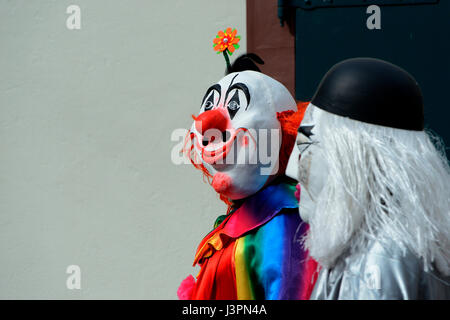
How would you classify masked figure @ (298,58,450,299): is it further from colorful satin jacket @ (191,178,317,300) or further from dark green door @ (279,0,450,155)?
dark green door @ (279,0,450,155)

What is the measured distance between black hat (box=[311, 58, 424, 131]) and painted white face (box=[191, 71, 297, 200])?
51 cm

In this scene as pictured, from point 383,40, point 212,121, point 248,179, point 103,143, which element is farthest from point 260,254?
point 103,143

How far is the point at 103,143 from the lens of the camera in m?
3.48

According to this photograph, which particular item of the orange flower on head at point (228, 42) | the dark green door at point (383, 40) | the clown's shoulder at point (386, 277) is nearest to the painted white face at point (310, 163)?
the clown's shoulder at point (386, 277)

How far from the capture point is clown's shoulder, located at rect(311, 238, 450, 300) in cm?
148

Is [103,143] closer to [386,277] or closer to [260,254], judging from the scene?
[260,254]

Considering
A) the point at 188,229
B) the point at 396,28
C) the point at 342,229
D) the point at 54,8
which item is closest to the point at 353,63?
the point at 342,229

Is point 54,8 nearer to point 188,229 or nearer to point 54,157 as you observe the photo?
point 54,157

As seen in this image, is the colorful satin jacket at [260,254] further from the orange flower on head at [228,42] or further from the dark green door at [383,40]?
the dark green door at [383,40]

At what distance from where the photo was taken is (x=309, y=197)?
5.76ft

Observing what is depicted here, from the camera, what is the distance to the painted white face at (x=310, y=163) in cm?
168

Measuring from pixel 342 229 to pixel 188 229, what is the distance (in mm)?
1835

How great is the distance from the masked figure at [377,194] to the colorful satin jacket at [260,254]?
34 centimetres

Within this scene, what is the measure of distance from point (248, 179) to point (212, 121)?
0.26 metres
